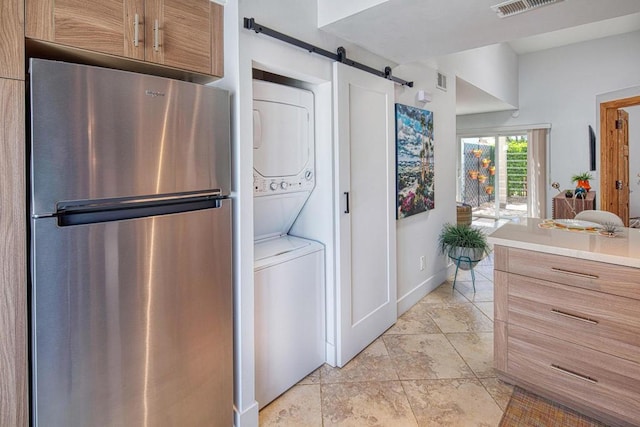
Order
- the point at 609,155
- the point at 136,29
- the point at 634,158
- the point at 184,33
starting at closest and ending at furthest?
the point at 136,29 → the point at 184,33 → the point at 634,158 → the point at 609,155

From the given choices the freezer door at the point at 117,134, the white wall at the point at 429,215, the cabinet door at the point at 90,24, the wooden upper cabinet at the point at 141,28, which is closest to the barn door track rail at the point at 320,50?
the wooden upper cabinet at the point at 141,28

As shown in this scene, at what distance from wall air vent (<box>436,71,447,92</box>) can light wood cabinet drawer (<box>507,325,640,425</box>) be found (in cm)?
251

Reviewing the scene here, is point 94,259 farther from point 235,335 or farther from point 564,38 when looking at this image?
point 564,38

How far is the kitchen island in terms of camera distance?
1655 millimetres

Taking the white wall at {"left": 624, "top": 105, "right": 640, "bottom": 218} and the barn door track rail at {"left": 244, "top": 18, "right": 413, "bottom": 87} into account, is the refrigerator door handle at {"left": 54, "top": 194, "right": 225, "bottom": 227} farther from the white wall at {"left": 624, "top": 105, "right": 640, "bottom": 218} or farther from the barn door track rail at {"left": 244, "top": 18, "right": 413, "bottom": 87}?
the white wall at {"left": 624, "top": 105, "right": 640, "bottom": 218}

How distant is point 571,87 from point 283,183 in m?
6.48

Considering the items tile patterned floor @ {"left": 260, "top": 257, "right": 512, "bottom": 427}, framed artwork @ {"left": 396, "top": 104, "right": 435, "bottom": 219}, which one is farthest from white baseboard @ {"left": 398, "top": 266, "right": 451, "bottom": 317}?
framed artwork @ {"left": 396, "top": 104, "right": 435, "bottom": 219}

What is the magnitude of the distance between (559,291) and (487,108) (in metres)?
5.70

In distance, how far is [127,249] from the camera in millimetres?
1302

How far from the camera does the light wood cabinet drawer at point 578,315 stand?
1.65 metres

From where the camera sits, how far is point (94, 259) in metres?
1.23

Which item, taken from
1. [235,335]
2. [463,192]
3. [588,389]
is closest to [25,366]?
[235,335]

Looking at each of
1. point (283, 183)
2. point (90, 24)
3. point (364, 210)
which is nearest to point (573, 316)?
point (364, 210)

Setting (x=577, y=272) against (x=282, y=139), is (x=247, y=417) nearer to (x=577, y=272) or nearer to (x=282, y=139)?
(x=282, y=139)
